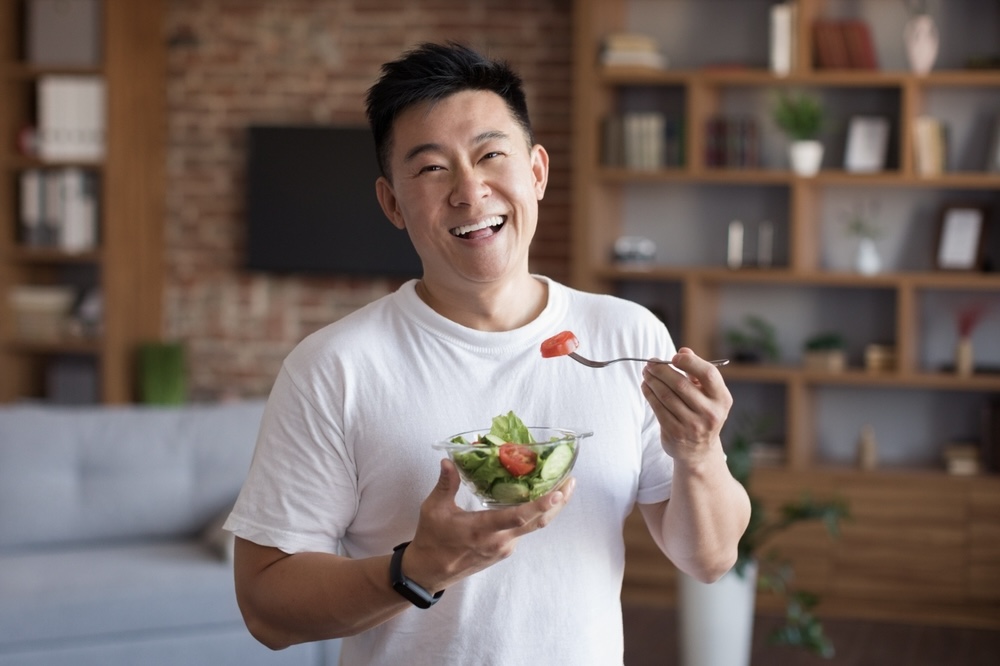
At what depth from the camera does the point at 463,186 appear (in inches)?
55.3

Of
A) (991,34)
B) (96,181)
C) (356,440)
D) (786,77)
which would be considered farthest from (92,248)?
(356,440)

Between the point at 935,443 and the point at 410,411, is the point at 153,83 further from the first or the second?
the point at 410,411

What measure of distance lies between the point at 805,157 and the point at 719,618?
194cm

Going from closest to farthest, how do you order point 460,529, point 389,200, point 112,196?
point 460,529, point 389,200, point 112,196

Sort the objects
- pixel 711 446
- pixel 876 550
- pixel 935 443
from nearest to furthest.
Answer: pixel 711 446 < pixel 876 550 < pixel 935 443

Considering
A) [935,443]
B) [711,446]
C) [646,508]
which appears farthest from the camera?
[935,443]

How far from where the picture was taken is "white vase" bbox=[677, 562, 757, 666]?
11.4 feet

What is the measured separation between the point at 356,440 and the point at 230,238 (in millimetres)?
4283

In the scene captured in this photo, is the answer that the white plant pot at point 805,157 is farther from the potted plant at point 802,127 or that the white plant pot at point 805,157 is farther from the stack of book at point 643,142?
the stack of book at point 643,142

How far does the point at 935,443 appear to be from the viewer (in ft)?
15.7

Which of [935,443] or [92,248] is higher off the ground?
[92,248]

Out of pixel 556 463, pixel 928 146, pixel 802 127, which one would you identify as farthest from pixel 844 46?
pixel 556 463

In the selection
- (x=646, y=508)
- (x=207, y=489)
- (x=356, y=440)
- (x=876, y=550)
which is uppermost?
(x=356, y=440)

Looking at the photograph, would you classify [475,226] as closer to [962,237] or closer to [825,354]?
[825,354]
